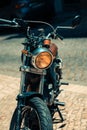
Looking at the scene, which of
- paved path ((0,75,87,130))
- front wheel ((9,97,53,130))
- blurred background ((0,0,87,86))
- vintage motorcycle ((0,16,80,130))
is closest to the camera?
front wheel ((9,97,53,130))

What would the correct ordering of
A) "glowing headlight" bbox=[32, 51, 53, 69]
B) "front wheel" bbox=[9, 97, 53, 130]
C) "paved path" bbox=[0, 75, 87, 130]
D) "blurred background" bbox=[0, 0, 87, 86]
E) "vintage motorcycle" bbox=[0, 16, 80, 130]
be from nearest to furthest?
"front wheel" bbox=[9, 97, 53, 130], "vintage motorcycle" bbox=[0, 16, 80, 130], "glowing headlight" bbox=[32, 51, 53, 69], "paved path" bbox=[0, 75, 87, 130], "blurred background" bbox=[0, 0, 87, 86]

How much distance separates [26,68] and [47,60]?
37 centimetres

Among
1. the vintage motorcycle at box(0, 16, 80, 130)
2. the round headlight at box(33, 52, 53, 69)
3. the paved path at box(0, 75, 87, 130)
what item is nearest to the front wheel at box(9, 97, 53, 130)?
the vintage motorcycle at box(0, 16, 80, 130)

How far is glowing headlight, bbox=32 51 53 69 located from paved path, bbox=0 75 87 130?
147cm

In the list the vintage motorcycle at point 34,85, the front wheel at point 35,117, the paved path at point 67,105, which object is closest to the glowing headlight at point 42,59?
the vintage motorcycle at point 34,85

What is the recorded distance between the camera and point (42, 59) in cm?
499

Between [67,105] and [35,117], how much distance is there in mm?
2108

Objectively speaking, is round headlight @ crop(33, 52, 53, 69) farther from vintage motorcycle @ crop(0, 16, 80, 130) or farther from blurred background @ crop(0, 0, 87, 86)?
blurred background @ crop(0, 0, 87, 86)

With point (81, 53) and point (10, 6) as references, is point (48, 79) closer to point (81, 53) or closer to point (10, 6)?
point (81, 53)

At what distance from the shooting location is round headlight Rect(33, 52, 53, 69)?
4973 millimetres

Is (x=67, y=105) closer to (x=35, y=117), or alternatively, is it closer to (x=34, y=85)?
(x=34, y=85)

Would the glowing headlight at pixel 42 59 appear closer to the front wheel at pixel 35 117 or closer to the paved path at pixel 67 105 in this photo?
the front wheel at pixel 35 117

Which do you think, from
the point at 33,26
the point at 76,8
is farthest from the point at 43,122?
the point at 76,8

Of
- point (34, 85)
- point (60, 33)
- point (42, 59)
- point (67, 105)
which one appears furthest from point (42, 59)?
point (60, 33)
